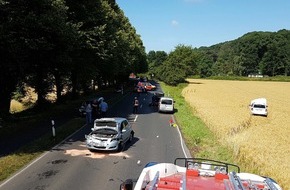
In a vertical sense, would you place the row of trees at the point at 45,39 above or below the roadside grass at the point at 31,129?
above

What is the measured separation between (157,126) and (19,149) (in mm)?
13204

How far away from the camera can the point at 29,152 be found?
1855 centimetres

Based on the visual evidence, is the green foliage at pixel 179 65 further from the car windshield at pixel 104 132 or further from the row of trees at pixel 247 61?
the car windshield at pixel 104 132

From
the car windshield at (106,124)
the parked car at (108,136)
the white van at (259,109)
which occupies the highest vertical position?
the car windshield at (106,124)

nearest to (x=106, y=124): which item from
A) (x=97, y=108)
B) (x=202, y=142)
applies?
(x=202, y=142)

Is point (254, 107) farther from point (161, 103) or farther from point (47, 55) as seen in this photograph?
point (47, 55)

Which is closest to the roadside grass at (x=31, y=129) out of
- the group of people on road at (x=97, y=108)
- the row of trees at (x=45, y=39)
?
the group of people on road at (x=97, y=108)

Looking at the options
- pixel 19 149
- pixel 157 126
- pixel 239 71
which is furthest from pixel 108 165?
pixel 239 71

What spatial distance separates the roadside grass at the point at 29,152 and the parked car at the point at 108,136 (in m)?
2.76

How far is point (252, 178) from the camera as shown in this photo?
8.06 meters

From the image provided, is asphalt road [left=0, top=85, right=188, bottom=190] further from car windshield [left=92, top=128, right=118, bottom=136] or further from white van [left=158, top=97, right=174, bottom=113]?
white van [left=158, top=97, right=174, bottom=113]

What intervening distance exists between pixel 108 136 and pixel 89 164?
2864 mm

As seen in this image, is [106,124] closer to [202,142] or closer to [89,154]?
[89,154]

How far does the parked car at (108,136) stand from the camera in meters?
19.2
